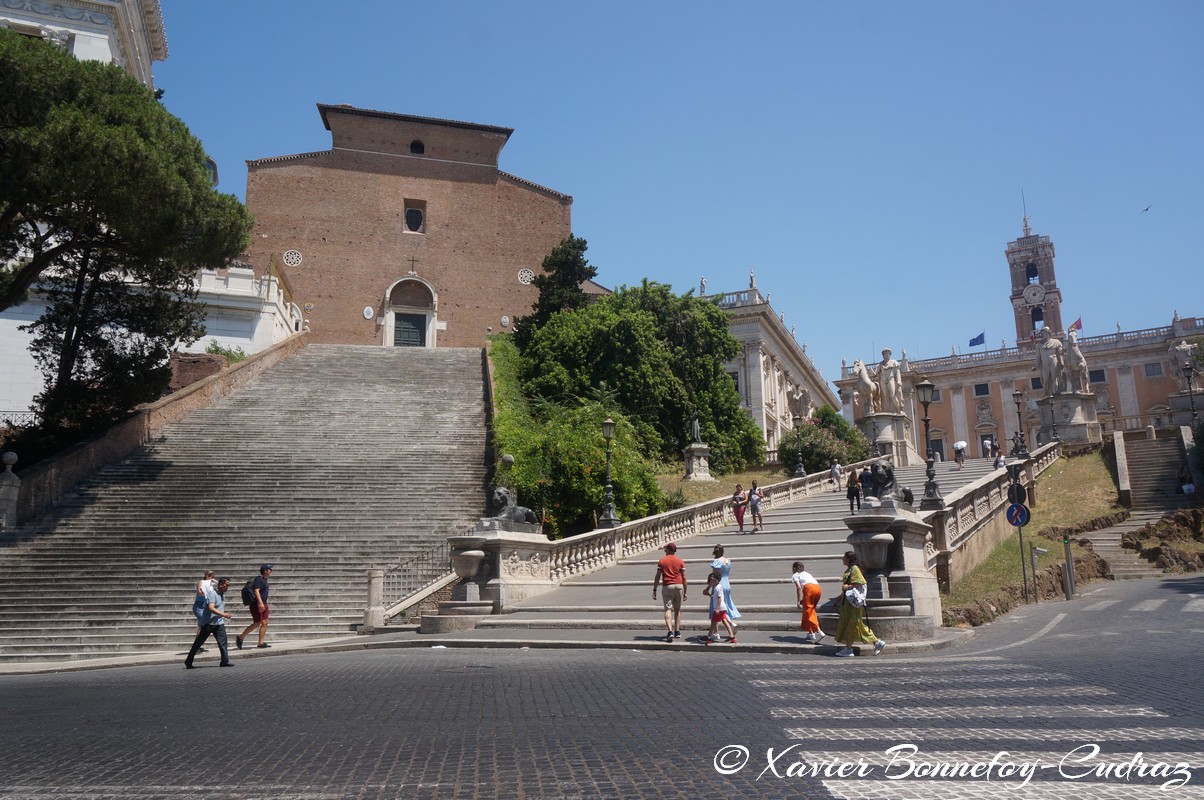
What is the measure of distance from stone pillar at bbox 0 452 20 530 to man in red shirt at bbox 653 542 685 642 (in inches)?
560

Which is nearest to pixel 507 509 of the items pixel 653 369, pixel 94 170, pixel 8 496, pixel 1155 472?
pixel 94 170

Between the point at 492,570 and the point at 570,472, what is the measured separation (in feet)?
23.2

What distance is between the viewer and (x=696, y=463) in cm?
3238

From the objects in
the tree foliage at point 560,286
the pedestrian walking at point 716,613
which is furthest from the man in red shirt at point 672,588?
the tree foliage at point 560,286

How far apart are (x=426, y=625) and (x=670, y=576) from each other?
4269mm

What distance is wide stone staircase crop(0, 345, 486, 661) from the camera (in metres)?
15.4

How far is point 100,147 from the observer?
17.4 metres

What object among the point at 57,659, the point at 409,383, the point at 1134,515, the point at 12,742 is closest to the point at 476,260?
the point at 409,383

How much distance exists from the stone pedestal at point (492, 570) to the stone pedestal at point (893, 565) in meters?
6.05

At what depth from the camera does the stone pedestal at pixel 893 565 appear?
38.7ft

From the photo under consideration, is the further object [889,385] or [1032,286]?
[1032,286]

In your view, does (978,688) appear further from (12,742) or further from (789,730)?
(12,742)

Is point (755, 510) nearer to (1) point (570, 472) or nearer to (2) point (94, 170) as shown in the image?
(1) point (570, 472)

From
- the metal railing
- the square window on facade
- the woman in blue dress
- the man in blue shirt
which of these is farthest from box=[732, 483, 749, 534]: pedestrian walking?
the square window on facade
